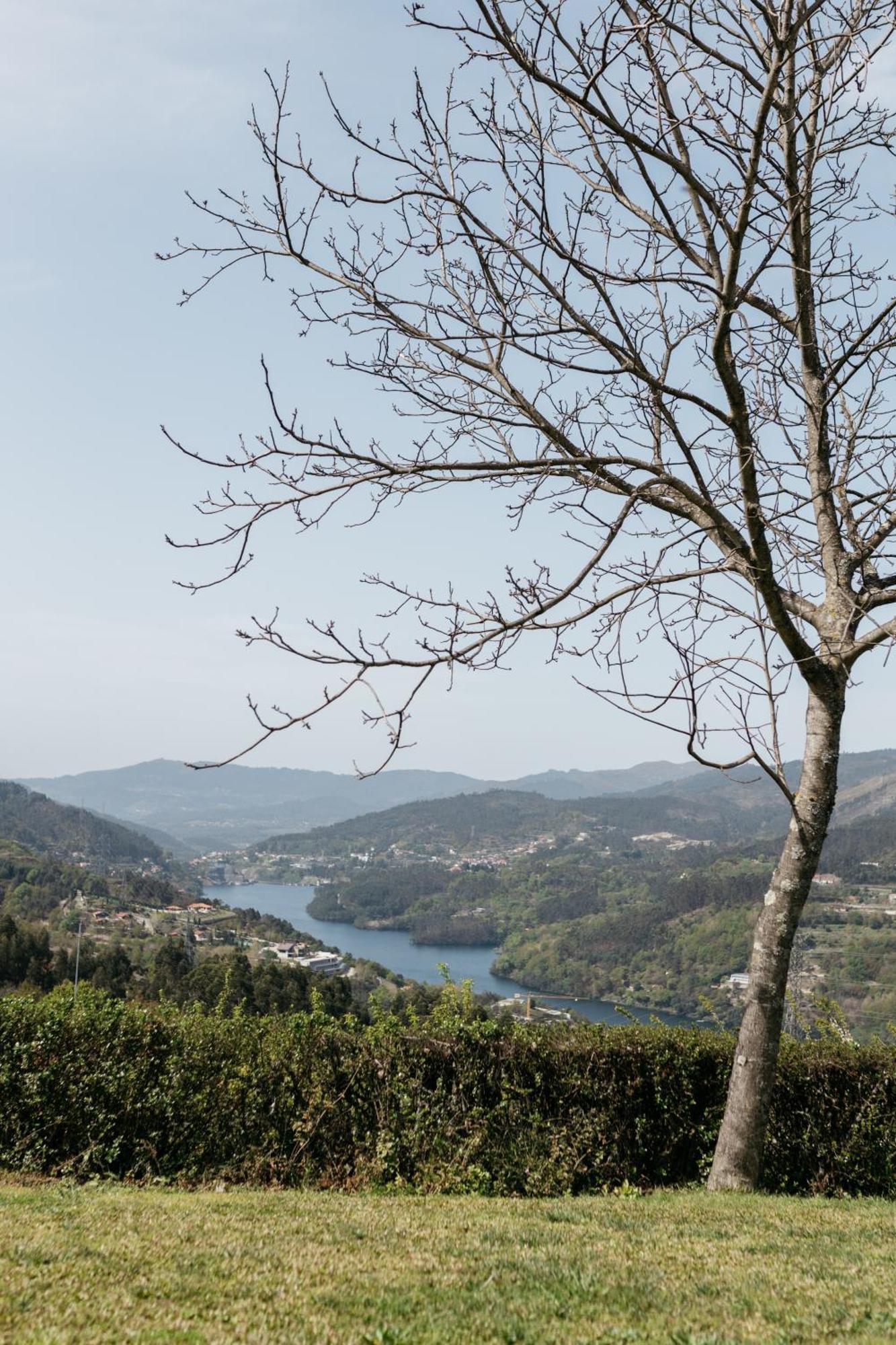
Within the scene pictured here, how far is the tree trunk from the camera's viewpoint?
17.1ft

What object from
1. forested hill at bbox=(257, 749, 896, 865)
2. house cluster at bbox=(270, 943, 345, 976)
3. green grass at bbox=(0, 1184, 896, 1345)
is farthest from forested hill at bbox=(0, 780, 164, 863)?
green grass at bbox=(0, 1184, 896, 1345)

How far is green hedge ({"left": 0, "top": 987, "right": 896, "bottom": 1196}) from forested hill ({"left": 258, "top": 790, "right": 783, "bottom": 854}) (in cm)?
15613

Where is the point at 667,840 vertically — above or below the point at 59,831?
below

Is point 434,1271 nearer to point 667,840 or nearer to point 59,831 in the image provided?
point 59,831

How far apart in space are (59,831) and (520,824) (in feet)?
303

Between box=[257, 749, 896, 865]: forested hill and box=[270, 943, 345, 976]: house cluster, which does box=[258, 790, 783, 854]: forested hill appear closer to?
box=[257, 749, 896, 865]: forested hill

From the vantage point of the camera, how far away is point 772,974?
5199 mm

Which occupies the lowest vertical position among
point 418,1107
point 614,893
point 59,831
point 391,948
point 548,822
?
point 391,948

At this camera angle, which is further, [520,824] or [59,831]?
[520,824]

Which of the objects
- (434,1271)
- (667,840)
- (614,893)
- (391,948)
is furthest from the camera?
Result: (667,840)

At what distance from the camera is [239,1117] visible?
5945 millimetres

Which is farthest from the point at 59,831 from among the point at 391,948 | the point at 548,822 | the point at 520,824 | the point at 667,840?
the point at 667,840

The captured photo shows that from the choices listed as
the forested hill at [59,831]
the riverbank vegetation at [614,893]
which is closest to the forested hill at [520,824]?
the riverbank vegetation at [614,893]

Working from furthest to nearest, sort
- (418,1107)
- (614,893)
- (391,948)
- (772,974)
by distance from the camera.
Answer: (614,893) < (391,948) < (418,1107) < (772,974)
